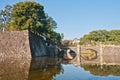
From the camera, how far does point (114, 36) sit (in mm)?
113875

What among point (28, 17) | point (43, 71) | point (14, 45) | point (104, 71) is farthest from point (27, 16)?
point (104, 71)

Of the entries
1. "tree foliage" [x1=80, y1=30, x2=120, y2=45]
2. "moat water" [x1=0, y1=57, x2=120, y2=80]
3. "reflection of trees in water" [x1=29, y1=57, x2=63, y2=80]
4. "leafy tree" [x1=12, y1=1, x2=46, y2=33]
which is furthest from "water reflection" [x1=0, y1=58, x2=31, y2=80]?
"tree foliage" [x1=80, y1=30, x2=120, y2=45]

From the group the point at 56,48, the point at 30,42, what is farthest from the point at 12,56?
the point at 56,48

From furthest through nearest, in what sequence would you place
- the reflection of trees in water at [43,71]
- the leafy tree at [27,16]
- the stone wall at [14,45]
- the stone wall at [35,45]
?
the leafy tree at [27,16] < the stone wall at [35,45] < the stone wall at [14,45] < the reflection of trees in water at [43,71]

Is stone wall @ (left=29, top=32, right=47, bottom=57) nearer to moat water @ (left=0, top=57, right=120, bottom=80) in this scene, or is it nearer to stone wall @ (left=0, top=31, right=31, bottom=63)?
stone wall @ (left=0, top=31, right=31, bottom=63)

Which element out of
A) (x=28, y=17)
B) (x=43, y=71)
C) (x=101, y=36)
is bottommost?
(x=43, y=71)

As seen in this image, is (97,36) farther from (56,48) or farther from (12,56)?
(12,56)

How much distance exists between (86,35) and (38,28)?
60523 millimetres

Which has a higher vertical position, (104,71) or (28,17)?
(28,17)

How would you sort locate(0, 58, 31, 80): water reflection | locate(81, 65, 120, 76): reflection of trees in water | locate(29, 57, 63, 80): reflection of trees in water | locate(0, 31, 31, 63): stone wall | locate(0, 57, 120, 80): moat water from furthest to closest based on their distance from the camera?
locate(0, 31, 31, 63): stone wall
locate(81, 65, 120, 76): reflection of trees in water
locate(29, 57, 63, 80): reflection of trees in water
locate(0, 57, 120, 80): moat water
locate(0, 58, 31, 80): water reflection

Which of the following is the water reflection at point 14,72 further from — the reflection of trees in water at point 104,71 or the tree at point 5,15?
the tree at point 5,15

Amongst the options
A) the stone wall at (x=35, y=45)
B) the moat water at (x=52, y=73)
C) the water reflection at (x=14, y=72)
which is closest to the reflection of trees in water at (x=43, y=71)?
the moat water at (x=52, y=73)

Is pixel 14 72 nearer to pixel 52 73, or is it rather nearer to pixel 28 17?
pixel 52 73

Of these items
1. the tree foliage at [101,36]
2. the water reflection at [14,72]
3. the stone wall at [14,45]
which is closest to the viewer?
the water reflection at [14,72]
